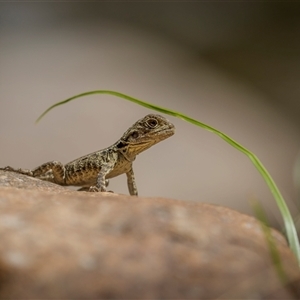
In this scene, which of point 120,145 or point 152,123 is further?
point 120,145

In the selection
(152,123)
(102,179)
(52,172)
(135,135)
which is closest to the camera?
(102,179)

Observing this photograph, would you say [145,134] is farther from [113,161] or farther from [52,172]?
[52,172]

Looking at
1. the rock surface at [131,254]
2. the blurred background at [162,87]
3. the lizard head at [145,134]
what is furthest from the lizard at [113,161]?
the blurred background at [162,87]

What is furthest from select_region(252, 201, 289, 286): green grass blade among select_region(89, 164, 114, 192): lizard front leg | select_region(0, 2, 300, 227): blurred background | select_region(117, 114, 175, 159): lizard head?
select_region(0, 2, 300, 227): blurred background

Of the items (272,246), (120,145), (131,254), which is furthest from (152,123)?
(272,246)

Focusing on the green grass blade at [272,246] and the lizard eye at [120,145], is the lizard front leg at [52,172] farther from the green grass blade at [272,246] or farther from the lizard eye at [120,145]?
the green grass blade at [272,246]

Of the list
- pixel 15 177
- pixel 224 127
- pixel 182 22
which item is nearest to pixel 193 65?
pixel 182 22
